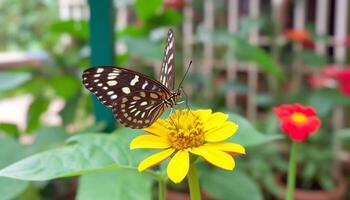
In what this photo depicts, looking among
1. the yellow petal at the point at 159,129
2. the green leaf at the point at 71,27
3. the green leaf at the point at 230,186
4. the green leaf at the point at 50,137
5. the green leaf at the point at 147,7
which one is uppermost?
the green leaf at the point at 147,7

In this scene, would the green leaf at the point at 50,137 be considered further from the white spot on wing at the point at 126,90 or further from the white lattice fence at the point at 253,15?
the white lattice fence at the point at 253,15

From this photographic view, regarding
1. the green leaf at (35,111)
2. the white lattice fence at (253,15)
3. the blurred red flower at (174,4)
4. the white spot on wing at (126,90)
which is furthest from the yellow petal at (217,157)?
the white lattice fence at (253,15)

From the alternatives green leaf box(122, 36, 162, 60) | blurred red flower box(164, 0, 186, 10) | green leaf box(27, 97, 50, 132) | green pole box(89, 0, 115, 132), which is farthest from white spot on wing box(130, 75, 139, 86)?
blurred red flower box(164, 0, 186, 10)

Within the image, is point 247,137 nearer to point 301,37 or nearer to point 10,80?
point 10,80

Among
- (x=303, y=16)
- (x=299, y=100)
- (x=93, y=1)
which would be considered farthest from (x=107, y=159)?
(x=303, y=16)

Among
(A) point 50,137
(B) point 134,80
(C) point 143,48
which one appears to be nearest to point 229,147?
(B) point 134,80

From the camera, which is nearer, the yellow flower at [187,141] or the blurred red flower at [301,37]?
the yellow flower at [187,141]

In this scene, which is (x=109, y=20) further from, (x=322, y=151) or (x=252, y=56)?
(x=322, y=151)
